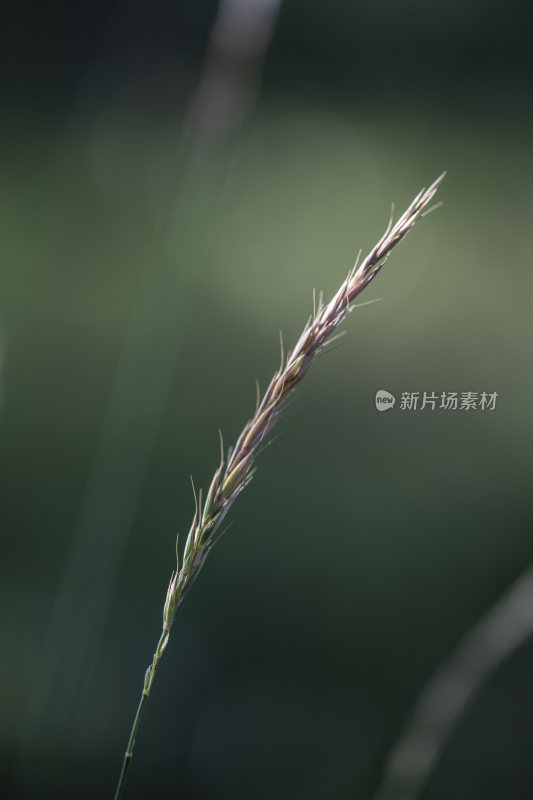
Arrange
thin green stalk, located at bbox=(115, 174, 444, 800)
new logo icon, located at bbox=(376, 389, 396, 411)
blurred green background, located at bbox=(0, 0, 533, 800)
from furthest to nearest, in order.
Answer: new logo icon, located at bbox=(376, 389, 396, 411) < blurred green background, located at bbox=(0, 0, 533, 800) < thin green stalk, located at bbox=(115, 174, 444, 800)

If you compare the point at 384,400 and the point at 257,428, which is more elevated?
the point at 384,400

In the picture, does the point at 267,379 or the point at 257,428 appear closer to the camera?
the point at 257,428

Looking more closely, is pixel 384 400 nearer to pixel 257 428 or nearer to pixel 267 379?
pixel 267 379

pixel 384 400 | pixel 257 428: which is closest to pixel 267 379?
pixel 384 400

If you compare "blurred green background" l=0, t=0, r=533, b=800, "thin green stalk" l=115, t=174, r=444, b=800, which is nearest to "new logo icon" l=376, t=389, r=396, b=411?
"blurred green background" l=0, t=0, r=533, b=800

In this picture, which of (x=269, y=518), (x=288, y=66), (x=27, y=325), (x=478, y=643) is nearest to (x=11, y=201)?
(x=27, y=325)

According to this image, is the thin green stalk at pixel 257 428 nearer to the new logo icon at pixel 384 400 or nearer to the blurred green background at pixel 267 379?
the blurred green background at pixel 267 379

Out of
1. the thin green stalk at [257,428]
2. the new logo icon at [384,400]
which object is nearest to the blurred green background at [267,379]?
the new logo icon at [384,400]

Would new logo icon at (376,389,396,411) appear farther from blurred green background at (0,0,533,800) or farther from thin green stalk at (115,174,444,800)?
thin green stalk at (115,174,444,800)
